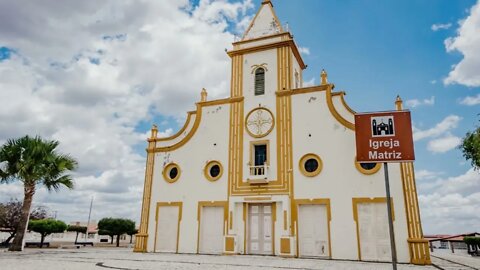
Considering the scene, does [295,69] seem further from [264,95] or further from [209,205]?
[209,205]

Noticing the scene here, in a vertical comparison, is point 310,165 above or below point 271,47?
below

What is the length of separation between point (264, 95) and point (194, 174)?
6.68 m

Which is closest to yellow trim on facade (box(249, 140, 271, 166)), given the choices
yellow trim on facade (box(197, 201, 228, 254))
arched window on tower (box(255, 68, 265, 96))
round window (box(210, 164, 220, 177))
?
round window (box(210, 164, 220, 177))

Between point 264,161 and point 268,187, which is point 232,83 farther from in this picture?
point 268,187

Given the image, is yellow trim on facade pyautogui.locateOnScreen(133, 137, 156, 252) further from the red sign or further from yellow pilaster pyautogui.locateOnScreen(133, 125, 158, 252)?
the red sign

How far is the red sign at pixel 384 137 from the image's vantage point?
27.8ft

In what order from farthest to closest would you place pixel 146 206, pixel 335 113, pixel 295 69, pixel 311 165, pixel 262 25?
pixel 262 25, pixel 295 69, pixel 146 206, pixel 335 113, pixel 311 165

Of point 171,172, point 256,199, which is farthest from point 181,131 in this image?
point 256,199

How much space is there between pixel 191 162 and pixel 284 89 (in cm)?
749

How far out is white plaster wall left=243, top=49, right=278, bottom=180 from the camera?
20.5 meters

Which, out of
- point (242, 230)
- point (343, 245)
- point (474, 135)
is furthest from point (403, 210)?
point (242, 230)

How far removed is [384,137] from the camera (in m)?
8.63

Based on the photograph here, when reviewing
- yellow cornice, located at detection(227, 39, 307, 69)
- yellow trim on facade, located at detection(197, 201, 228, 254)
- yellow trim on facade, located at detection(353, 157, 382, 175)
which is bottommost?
yellow trim on facade, located at detection(197, 201, 228, 254)

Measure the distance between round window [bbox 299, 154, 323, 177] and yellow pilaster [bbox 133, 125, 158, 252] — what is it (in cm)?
1008
